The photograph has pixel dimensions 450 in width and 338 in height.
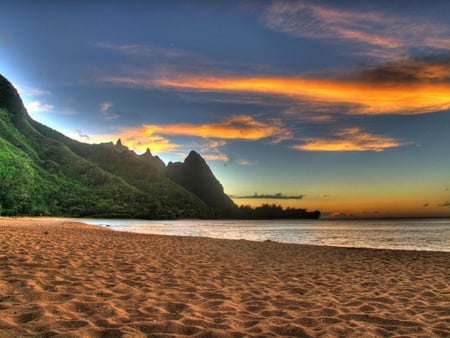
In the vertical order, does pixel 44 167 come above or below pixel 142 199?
above

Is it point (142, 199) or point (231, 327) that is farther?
point (142, 199)

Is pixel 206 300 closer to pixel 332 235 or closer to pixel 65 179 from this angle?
pixel 332 235

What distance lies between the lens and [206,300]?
6500mm

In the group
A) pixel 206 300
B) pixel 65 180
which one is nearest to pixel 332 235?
pixel 206 300

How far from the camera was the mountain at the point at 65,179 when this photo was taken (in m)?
86.4

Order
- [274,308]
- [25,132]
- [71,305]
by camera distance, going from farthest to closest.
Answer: [25,132] → [274,308] → [71,305]

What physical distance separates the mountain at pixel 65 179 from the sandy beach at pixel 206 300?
235 feet

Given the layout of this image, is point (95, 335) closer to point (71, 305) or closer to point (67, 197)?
point (71, 305)

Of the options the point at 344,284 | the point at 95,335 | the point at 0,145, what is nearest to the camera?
the point at 95,335

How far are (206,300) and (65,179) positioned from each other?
134 metres

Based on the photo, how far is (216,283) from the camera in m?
8.16

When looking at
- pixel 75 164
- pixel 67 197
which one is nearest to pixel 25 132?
pixel 75 164

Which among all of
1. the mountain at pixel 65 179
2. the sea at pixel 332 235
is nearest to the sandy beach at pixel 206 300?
the sea at pixel 332 235

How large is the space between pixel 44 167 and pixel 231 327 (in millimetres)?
133016
